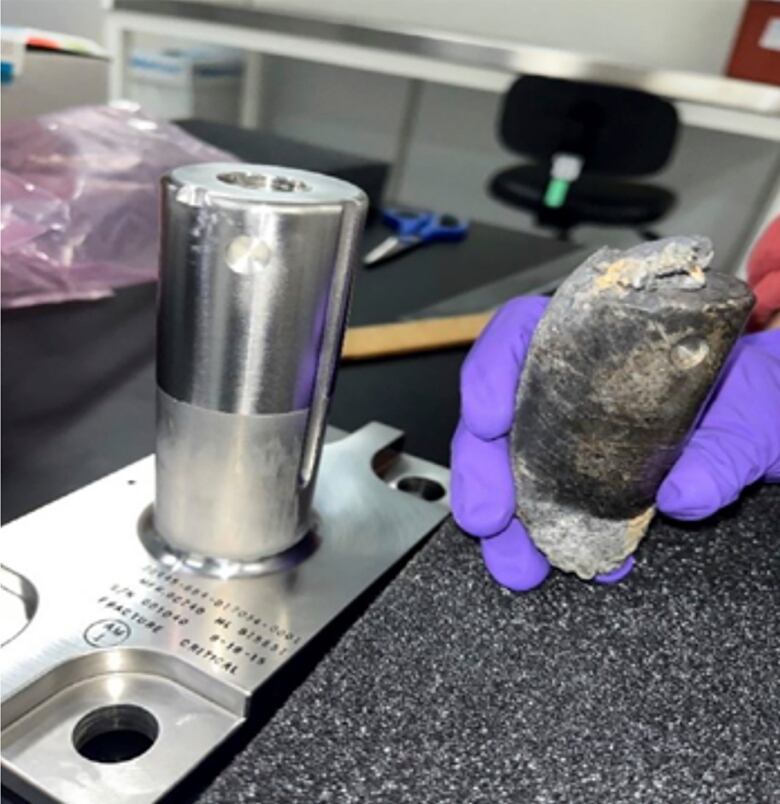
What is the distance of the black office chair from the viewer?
193cm

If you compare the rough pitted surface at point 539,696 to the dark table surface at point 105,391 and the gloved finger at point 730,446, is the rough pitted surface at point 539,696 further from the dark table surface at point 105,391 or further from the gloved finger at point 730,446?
the dark table surface at point 105,391

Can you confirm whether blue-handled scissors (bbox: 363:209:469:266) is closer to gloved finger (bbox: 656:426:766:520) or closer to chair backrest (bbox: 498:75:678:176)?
gloved finger (bbox: 656:426:766:520)

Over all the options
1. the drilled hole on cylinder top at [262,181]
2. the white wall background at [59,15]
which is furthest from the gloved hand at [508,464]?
the white wall background at [59,15]

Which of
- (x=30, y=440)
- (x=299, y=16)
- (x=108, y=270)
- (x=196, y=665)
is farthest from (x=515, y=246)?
(x=299, y=16)

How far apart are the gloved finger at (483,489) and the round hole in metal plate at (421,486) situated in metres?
0.08

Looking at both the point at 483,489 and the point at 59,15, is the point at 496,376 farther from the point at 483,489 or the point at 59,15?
the point at 59,15

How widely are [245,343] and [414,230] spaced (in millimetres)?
708

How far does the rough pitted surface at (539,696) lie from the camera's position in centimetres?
25

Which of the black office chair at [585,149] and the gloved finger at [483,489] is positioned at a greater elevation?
the gloved finger at [483,489]

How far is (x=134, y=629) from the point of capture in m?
0.29

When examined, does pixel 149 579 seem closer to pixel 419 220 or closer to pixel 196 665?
pixel 196 665

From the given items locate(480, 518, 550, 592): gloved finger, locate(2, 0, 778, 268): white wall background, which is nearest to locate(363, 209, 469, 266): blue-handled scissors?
locate(480, 518, 550, 592): gloved finger

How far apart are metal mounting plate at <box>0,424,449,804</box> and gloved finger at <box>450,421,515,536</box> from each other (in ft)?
0.12


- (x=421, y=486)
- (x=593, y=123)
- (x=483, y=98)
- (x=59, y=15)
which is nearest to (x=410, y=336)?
(x=421, y=486)
